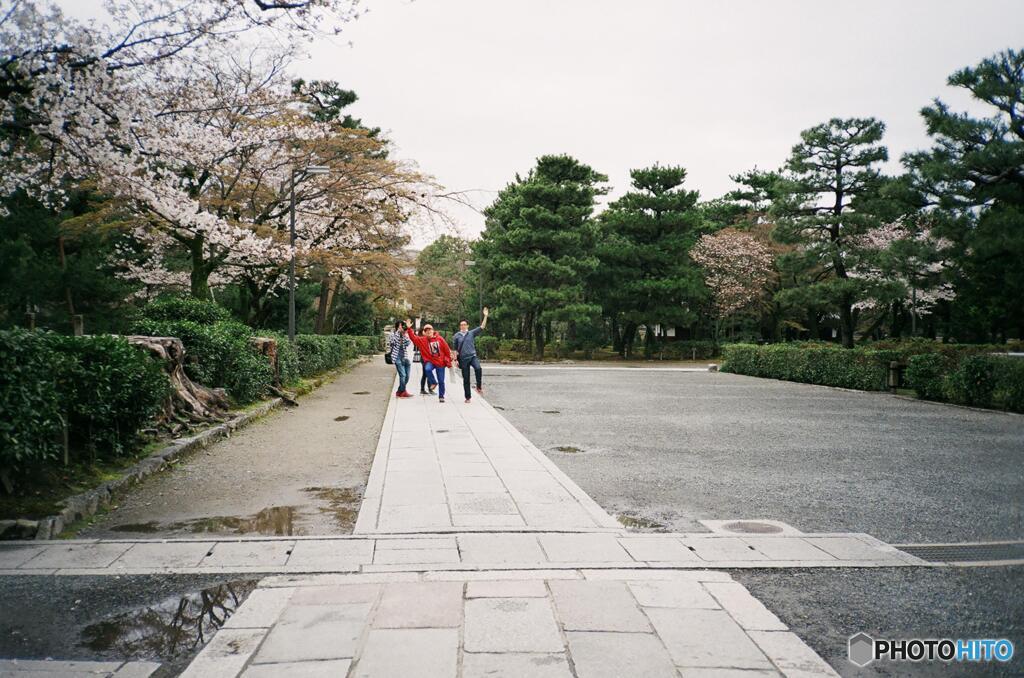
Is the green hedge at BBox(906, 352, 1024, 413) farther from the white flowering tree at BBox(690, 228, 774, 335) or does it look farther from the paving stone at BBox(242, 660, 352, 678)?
the white flowering tree at BBox(690, 228, 774, 335)

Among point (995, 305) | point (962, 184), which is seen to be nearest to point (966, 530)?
point (962, 184)

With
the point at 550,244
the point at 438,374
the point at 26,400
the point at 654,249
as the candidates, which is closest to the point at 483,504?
the point at 26,400

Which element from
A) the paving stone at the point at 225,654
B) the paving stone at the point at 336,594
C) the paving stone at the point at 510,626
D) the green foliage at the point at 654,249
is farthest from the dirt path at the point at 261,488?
the green foliage at the point at 654,249

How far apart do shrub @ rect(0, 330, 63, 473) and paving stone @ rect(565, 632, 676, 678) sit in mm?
4165

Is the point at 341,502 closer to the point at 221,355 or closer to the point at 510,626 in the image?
the point at 510,626

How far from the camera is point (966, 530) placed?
16.1 ft

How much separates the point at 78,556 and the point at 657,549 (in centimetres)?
371

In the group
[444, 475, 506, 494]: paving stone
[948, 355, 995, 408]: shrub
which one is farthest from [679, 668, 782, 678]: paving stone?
[948, 355, 995, 408]: shrub

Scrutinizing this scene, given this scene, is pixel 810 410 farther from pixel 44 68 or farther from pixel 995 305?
pixel 995 305

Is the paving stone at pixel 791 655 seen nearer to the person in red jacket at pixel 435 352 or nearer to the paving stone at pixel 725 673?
the paving stone at pixel 725 673

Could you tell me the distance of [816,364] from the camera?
69.3ft

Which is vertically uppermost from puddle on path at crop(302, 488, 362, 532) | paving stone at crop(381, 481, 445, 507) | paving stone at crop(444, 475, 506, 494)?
paving stone at crop(381, 481, 445, 507)

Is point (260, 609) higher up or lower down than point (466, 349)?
lower down

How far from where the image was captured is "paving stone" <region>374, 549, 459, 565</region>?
401 cm
